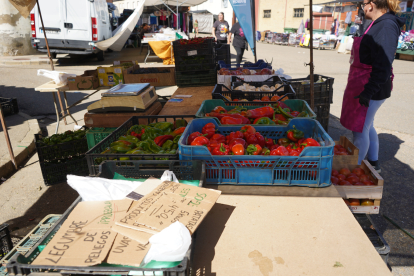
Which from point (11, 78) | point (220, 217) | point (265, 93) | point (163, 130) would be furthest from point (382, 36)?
point (11, 78)

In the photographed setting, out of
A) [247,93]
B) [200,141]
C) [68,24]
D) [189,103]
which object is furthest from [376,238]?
[68,24]

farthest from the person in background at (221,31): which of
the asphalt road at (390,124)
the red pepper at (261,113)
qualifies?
the red pepper at (261,113)

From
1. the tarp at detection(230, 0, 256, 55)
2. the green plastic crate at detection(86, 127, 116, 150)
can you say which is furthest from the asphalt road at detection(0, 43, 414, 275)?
the green plastic crate at detection(86, 127, 116, 150)

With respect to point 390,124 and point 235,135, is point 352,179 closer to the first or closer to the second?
point 235,135

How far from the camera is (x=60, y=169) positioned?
172 inches

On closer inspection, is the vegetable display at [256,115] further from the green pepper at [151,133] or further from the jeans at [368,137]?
the jeans at [368,137]

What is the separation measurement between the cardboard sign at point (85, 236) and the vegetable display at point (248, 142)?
0.89 meters

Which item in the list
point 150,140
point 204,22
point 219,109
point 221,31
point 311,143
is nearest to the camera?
point 311,143

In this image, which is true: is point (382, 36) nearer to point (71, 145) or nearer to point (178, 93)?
point (178, 93)

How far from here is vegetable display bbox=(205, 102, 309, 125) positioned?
2889 millimetres

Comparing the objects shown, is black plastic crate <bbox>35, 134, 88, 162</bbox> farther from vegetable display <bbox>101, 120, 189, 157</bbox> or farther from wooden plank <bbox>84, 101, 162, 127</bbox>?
vegetable display <bbox>101, 120, 189, 157</bbox>

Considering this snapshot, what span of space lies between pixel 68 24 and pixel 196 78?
30.0ft

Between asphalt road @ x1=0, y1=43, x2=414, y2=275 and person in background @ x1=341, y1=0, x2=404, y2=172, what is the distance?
2.39 feet

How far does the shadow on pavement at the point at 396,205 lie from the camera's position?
2.99 m
